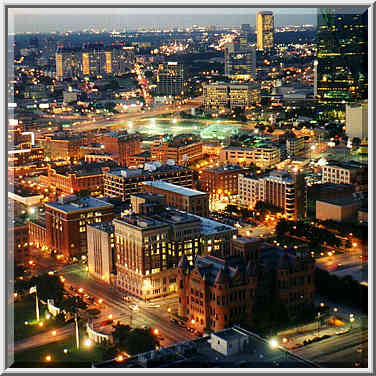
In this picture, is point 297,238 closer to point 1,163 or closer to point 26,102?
point 1,163

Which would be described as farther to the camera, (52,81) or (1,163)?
(52,81)

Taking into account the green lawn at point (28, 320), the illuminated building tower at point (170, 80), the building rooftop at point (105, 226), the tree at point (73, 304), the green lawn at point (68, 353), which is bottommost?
the green lawn at point (68, 353)

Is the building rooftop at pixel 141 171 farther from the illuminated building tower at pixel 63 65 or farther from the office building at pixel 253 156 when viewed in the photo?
the illuminated building tower at pixel 63 65

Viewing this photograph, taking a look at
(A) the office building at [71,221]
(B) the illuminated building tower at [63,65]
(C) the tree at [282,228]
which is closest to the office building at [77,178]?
(A) the office building at [71,221]

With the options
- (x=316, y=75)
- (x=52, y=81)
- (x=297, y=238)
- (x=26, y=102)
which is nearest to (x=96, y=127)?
(x=26, y=102)

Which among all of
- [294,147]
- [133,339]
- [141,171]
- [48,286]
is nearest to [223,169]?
[141,171]

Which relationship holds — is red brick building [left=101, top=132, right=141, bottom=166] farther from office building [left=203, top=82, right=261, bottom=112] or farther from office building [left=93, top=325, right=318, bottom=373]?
office building [left=93, top=325, right=318, bottom=373]

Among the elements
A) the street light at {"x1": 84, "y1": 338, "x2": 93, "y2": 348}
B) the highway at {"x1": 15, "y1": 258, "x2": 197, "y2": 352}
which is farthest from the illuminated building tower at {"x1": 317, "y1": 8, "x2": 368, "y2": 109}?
the street light at {"x1": 84, "y1": 338, "x2": 93, "y2": 348}
